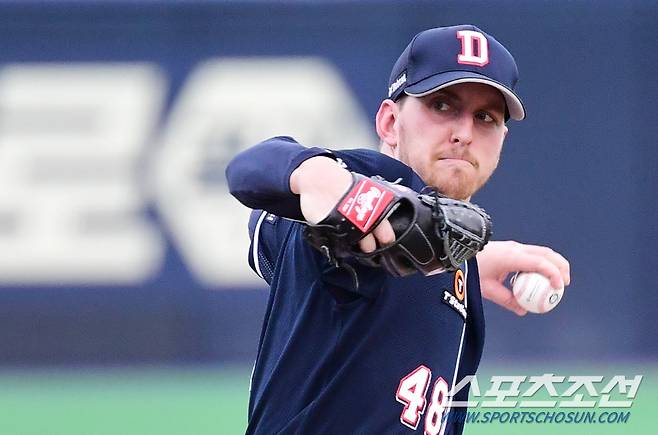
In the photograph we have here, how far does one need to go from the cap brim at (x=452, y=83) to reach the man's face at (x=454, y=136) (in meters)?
0.03

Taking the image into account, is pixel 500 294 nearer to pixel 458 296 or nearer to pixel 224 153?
pixel 458 296

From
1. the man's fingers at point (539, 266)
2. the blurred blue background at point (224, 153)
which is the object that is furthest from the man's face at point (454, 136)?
the blurred blue background at point (224, 153)

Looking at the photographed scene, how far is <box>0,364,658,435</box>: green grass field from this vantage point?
A: 206 inches

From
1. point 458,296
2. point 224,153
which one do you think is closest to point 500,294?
point 458,296

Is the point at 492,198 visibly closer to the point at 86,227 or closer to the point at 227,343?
the point at 227,343

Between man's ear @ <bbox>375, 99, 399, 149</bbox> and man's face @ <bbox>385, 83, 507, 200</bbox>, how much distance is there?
0.05m

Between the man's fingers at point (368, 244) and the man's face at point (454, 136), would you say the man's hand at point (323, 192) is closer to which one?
the man's fingers at point (368, 244)

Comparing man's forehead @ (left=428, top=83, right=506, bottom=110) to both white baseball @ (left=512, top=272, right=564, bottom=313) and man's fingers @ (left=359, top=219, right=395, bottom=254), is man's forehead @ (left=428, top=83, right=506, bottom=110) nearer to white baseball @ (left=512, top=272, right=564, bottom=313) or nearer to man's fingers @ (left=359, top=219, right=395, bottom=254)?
white baseball @ (left=512, top=272, right=564, bottom=313)

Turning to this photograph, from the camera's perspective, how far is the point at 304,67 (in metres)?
6.88

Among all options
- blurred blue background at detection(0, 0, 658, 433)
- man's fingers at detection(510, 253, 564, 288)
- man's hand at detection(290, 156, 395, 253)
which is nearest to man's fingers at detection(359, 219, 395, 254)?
man's hand at detection(290, 156, 395, 253)

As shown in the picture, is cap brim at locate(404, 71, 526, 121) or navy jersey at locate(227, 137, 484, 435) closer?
navy jersey at locate(227, 137, 484, 435)

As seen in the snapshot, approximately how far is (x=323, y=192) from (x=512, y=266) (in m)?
0.86

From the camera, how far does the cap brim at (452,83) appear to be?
78.7 inches

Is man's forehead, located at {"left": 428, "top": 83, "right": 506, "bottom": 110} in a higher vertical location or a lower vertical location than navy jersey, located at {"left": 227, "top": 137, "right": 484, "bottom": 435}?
higher
